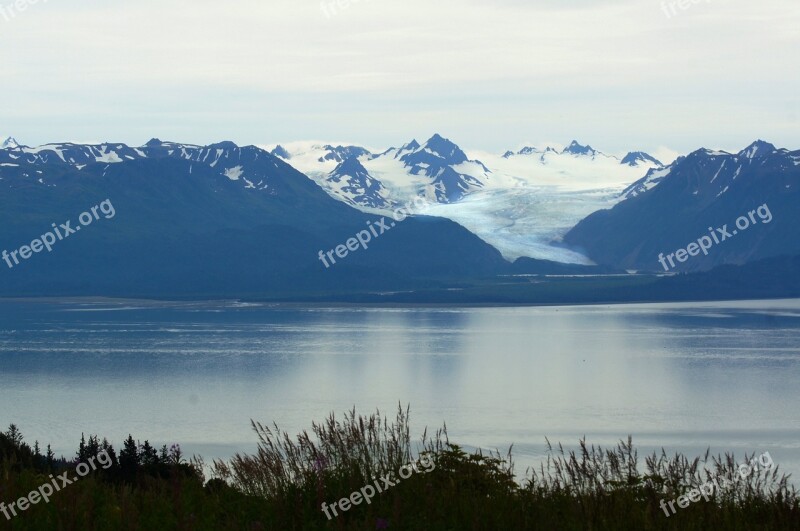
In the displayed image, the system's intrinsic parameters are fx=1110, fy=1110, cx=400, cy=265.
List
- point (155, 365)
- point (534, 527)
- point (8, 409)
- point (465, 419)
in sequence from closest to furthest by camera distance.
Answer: point (534, 527) → point (465, 419) → point (8, 409) → point (155, 365)

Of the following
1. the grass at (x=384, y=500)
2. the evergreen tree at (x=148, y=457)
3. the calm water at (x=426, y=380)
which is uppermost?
the grass at (x=384, y=500)

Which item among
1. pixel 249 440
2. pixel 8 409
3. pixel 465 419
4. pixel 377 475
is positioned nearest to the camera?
pixel 377 475

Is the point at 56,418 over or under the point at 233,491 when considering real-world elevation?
under

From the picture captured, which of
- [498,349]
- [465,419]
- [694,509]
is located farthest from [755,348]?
[694,509]

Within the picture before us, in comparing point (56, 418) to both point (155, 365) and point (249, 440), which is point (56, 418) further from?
point (155, 365)

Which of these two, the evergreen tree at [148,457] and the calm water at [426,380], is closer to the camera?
the evergreen tree at [148,457]
